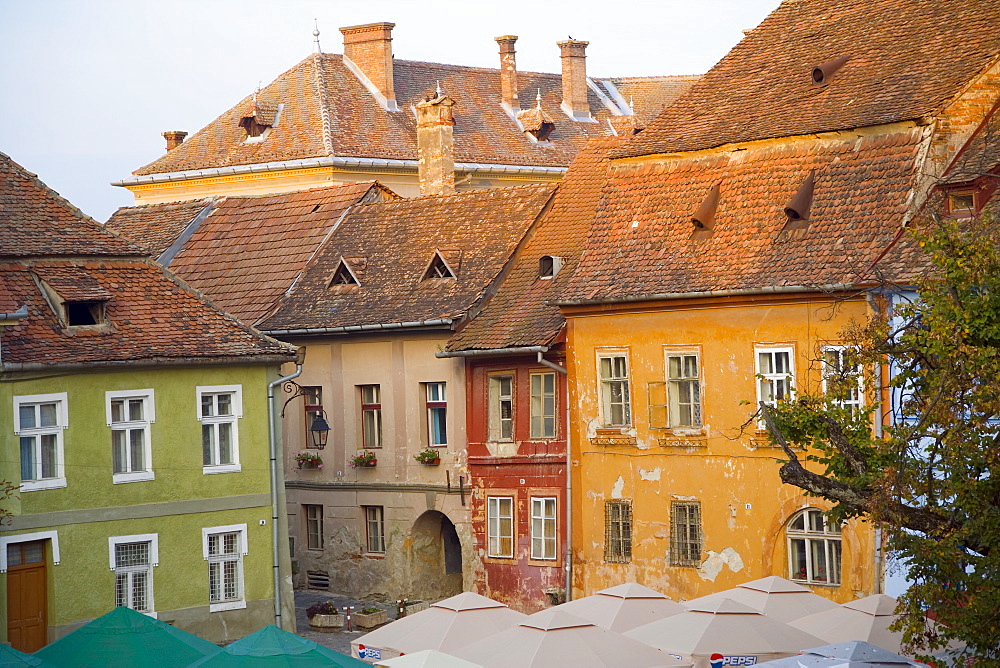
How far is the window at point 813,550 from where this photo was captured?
91.4 ft

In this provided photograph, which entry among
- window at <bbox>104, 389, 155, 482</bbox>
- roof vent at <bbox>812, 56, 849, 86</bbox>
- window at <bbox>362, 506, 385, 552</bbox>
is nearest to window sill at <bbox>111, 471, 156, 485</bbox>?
window at <bbox>104, 389, 155, 482</bbox>

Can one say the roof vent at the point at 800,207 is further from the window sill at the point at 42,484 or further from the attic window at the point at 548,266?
the window sill at the point at 42,484

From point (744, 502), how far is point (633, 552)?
2.67m

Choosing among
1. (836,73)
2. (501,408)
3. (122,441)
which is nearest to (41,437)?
(122,441)

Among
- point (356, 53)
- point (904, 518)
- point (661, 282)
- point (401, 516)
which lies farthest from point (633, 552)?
point (356, 53)

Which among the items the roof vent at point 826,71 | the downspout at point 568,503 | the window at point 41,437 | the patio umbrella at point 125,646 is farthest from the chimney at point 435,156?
the patio umbrella at point 125,646

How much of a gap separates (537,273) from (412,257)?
3942mm

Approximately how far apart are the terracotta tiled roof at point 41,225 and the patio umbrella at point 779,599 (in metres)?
12.8

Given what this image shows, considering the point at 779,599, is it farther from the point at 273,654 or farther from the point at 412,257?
the point at 412,257

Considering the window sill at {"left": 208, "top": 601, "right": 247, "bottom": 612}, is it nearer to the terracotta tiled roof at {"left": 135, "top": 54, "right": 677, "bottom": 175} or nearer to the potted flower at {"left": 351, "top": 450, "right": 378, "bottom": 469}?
the potted flower at {"left": 351, "top": 450, "right": 378, "bottom": 469}

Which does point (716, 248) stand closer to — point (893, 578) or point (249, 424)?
point (893, 578)

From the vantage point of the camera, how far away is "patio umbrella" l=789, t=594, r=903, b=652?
70.2 ft

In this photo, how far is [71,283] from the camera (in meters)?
29.1

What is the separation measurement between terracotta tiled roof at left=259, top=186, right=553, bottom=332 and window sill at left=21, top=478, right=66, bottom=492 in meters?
9.79
